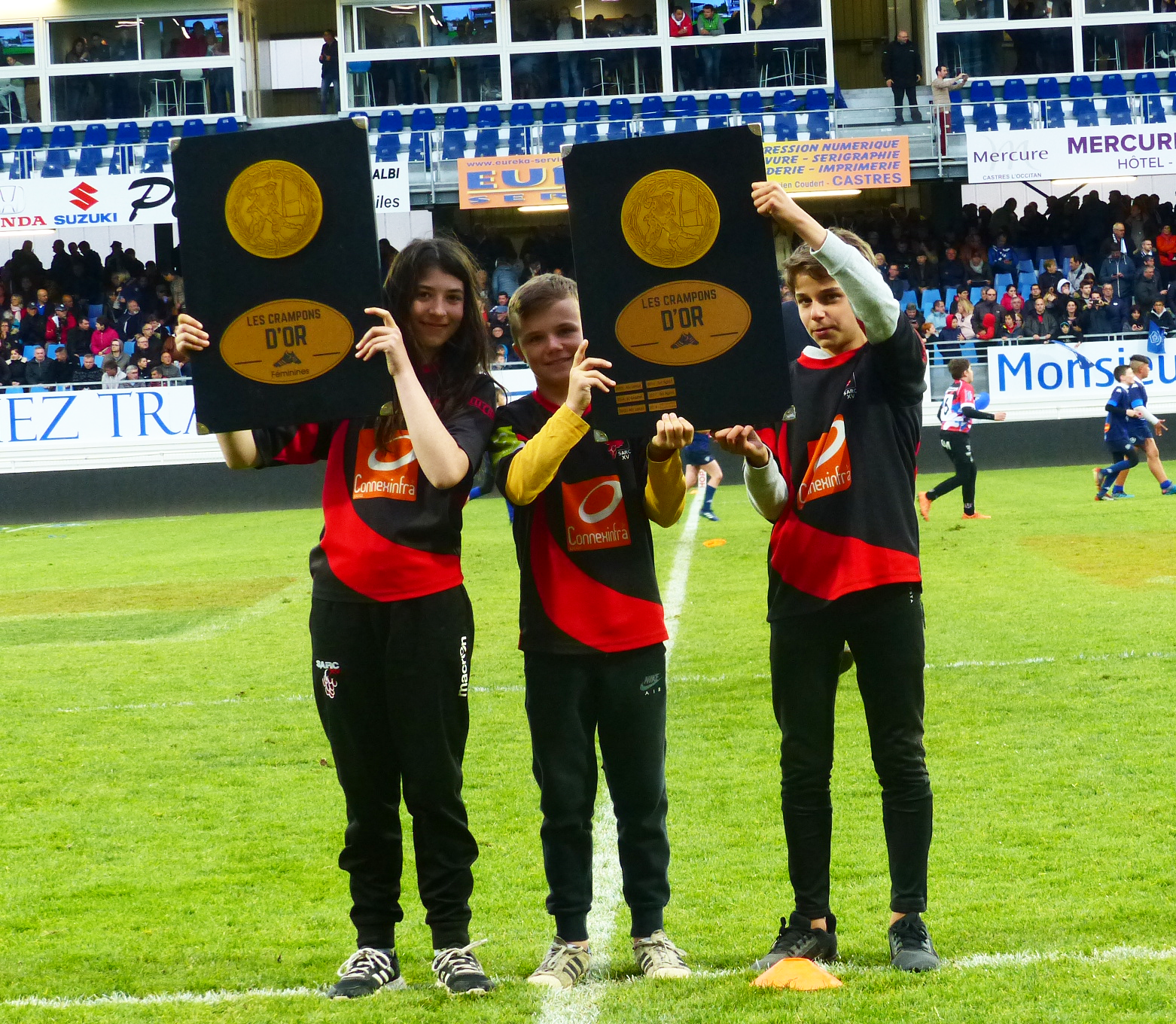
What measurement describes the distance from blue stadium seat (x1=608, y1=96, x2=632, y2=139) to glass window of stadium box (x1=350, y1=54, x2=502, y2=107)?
8.22ft

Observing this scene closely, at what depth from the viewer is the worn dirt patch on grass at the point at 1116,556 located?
1011 centimetres

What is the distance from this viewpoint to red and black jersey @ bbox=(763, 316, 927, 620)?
3.30m

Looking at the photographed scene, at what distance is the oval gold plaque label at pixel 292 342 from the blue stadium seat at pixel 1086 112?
24.2 meters

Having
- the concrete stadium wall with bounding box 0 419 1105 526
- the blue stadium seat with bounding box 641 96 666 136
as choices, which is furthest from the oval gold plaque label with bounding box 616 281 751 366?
the blue stadium seat with bounding box 641 96 666 136

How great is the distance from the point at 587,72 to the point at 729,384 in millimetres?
26490

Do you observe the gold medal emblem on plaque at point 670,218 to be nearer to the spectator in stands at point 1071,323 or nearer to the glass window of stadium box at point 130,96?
the spectator in stands at point 1071,323

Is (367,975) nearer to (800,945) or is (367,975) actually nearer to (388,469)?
(800,945)

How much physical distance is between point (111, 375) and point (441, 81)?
9.83 m

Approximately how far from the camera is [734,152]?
3082 millimetres

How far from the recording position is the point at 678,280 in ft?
10.3

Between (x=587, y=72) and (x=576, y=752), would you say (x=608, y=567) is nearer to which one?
(x=576, y=752)

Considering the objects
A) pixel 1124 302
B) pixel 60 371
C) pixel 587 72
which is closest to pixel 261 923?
pixel 60 371

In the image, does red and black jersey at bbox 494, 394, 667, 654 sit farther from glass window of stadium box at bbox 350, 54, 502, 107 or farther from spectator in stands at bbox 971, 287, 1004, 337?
glass window of stadium box at bbox 350, 54, 502, 107

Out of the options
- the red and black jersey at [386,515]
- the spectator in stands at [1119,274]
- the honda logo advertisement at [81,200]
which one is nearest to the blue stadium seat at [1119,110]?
the spectator in stands at [1119,274]
